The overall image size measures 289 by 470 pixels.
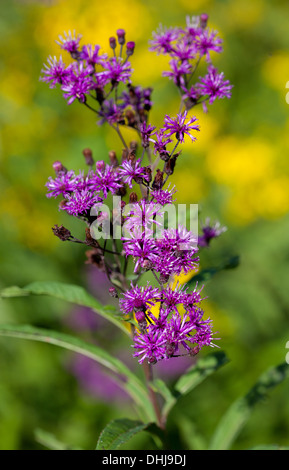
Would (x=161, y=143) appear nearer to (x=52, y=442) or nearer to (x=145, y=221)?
(x=145, y=221)

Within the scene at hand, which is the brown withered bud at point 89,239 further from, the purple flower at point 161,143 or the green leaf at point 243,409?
the green leaf at point 243,409

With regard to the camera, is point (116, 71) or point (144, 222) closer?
point (144, 222)

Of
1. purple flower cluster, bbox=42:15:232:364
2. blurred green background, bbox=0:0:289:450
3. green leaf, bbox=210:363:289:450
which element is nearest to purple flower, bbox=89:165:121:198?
purple flower cluster, bbox=42:15:232:364

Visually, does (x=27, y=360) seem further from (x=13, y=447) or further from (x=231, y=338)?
(x=231, y=338)

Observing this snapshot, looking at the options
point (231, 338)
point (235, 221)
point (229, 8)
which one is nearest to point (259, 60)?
point (229, 8)

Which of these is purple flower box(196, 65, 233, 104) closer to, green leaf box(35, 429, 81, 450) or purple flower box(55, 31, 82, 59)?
purple flower box(55, 31, 82, 59)

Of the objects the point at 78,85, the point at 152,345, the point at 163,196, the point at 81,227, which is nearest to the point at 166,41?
the point at 78,85

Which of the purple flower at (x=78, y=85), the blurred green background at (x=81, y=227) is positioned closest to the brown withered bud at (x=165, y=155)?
the purple flower at (x=78, y=85)
